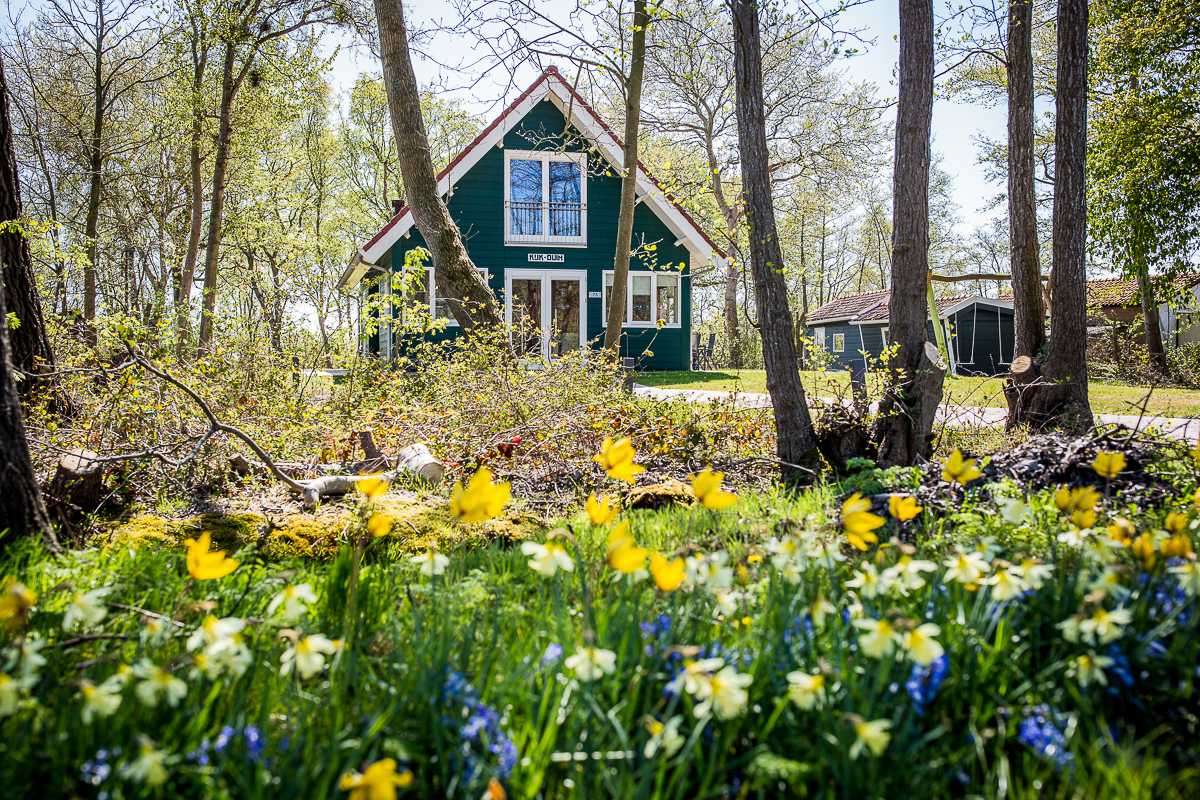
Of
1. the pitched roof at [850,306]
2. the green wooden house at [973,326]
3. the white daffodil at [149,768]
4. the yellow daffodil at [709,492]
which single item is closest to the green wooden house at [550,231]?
the green wooden house at [973,326]

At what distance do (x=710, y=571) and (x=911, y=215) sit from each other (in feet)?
14.1

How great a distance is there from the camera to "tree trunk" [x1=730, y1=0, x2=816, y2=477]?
4.83 metres

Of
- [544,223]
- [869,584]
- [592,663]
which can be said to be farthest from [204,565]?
[544,223]

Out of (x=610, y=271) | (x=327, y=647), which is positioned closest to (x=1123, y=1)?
(x=610, y=271)

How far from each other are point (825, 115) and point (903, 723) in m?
24.3

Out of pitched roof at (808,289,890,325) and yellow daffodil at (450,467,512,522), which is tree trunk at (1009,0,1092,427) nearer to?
yellow daffodil at (450,467,512,522)

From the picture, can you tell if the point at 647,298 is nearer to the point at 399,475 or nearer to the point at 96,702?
the point at 399,475

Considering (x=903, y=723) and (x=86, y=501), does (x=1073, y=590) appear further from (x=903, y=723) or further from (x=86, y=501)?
(x=86, y=501)

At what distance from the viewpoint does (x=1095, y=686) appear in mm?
1378

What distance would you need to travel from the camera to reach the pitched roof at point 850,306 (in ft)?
96.9

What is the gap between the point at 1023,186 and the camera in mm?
7113

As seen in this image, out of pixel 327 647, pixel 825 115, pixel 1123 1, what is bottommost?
pixel 327 647

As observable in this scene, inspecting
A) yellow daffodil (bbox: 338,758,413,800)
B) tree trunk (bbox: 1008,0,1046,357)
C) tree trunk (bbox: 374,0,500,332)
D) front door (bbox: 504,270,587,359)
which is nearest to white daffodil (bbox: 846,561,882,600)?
yellow daffodil (bbox: 338,758,413,800)

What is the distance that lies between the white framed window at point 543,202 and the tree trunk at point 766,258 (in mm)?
12318
